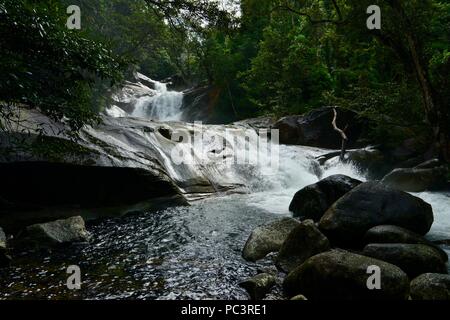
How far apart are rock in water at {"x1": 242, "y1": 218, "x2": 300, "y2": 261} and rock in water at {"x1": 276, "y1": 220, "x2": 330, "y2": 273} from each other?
1.35ft

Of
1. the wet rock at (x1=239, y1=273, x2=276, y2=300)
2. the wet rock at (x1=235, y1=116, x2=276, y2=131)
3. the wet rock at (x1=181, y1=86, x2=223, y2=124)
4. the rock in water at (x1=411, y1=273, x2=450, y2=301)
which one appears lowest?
the wet rock at (x1=239, y1=273, x2=276, y2=300)

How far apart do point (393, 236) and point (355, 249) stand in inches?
32.7

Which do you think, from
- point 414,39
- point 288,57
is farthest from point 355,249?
point 288,57

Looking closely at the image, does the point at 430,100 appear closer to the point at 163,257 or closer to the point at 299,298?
the point at 299,298

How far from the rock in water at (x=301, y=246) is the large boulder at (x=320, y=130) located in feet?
49.7

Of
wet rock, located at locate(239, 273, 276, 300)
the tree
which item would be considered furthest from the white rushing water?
wet rock, located at locate(239, 273, 276, 300)

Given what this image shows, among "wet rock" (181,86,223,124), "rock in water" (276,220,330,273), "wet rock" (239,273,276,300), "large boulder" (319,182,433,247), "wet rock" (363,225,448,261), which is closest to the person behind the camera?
"wet rock" (239,273,276,300)

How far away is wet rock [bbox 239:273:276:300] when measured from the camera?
5.27 meters

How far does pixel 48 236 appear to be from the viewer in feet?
25.2

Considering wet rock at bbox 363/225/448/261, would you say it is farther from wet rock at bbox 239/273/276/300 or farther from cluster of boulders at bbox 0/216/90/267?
cluster of boulders at bbox 0/216/90/267

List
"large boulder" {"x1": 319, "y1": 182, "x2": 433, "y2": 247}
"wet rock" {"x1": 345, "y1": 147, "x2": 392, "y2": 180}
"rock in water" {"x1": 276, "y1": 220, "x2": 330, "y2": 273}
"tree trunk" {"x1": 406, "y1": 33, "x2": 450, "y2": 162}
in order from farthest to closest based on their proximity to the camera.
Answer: "wet rock" {"x1": 345, "y1": 147, "x2": 392, "y2": 180}, "tree trunk" {"x1": 406, "y1": 33, "x2": 450, "y2": 162}, "large boulder" {"x1": 319, "y1": 182, "x2": 433, "y2": 247}, "rock in water" {"x1": 276, "y1": 220, "x2": 330, "y2": 273}

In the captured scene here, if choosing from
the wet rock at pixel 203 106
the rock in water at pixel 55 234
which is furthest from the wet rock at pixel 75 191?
the wet rock at pixel 203 106

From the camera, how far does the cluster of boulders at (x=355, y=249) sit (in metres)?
4.89
